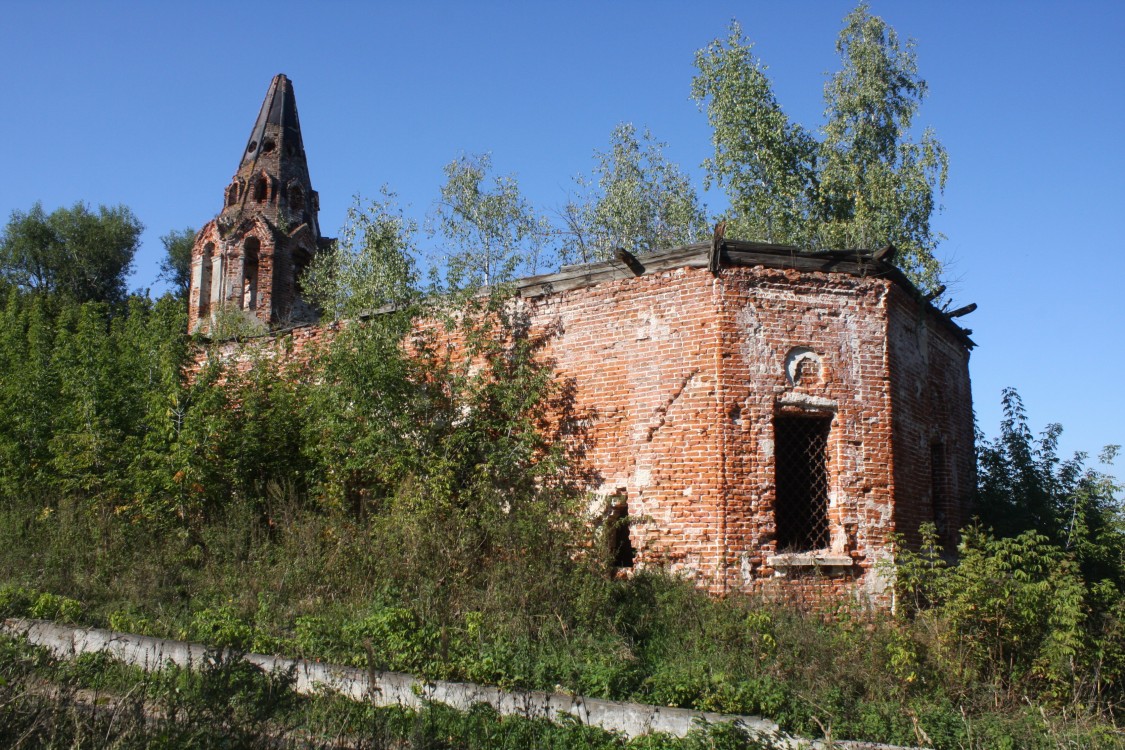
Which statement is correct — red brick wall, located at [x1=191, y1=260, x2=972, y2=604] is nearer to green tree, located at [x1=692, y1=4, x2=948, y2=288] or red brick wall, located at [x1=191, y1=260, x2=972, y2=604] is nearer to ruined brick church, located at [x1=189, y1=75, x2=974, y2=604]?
ruined brick church, located at [x1=189, y1=75, x2=974, y2=604]

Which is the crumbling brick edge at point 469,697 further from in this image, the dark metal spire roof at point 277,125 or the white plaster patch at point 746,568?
the dark metal spire roof at point 277,125

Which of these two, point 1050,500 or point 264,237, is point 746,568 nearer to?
point 1050,500

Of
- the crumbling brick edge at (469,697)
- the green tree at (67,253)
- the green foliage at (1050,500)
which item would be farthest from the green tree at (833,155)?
the green tree at (67,253)

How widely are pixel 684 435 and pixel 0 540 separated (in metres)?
8.98

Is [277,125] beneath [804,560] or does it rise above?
above

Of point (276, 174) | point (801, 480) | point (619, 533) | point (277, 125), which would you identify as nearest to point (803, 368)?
point (801, 480)

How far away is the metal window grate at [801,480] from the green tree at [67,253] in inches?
1228

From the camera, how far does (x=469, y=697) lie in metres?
6.30

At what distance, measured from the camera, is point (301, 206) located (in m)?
23.1

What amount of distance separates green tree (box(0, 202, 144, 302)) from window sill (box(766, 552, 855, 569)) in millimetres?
31795

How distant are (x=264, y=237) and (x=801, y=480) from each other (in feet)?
53.0

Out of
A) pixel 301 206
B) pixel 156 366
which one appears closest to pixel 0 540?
pixel 156 366

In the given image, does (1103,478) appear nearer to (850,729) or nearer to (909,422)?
(909,422)

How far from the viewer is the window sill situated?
30.6 ft
